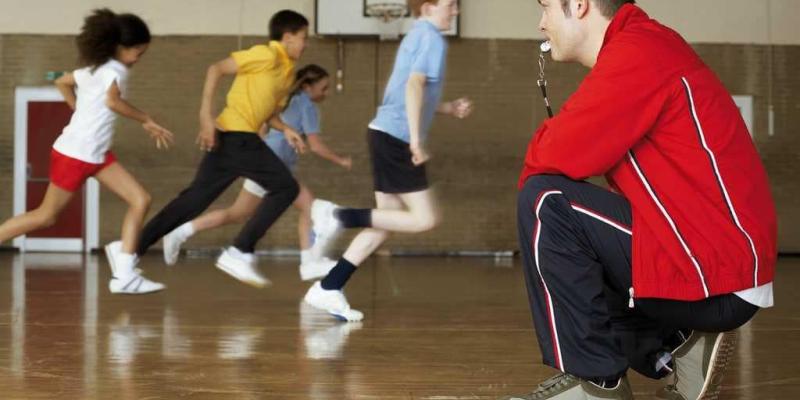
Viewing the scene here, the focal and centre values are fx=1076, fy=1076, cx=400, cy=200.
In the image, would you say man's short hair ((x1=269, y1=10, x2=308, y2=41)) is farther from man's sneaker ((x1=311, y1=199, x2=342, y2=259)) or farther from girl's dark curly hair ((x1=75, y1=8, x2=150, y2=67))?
man's sneaker ((x1=311, y1=199, x2=342, y2=259))

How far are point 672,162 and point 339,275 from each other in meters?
2.54

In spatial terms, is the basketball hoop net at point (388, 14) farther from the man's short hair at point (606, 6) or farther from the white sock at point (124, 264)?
the man's short hair at point (606, 6)

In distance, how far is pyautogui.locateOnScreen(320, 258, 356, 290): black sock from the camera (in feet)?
15.3

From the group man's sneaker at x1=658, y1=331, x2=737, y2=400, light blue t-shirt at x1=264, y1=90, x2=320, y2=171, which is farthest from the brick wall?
man's sneaker at x1=658, y1=331, x2=737, y2=400

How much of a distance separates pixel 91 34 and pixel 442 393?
3348 millimetres

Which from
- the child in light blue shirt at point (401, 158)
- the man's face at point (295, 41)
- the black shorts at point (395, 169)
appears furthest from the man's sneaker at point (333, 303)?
the man's face at point (295, 41)

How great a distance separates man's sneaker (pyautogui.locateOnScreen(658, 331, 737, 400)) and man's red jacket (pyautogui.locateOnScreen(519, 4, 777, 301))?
0.31 meters

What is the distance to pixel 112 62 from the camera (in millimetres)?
5508

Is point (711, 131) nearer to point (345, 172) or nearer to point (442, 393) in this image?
point (442, 393)

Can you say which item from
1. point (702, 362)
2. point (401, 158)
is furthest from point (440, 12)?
point (702, 362)

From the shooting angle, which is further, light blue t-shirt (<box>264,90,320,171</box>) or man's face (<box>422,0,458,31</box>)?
light blue t-shirt (<box>264,90,320,171</box>)

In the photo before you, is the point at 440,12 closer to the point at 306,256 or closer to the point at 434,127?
the point at 306,256

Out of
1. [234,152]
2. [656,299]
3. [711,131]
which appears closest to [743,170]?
[711,131]

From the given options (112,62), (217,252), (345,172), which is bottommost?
(217,252)
